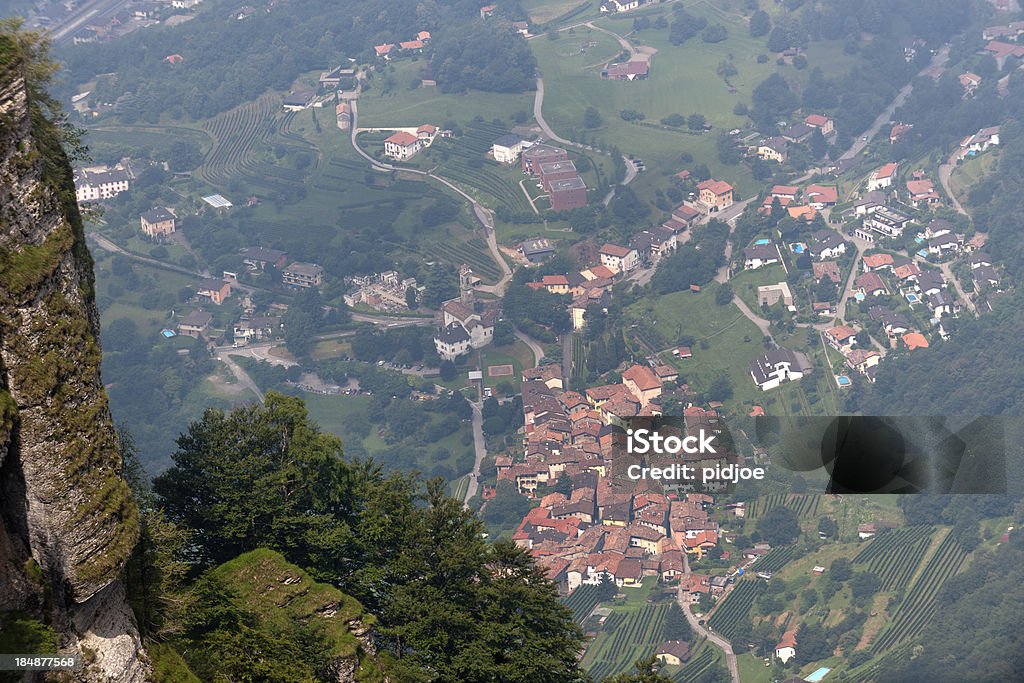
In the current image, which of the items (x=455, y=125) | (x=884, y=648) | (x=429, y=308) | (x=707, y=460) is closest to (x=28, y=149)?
(x=884, y=648)

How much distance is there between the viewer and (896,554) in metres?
33.0

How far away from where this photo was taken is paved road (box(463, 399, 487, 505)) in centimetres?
3806

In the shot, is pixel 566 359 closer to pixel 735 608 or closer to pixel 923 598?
Answer: pixel 735 608

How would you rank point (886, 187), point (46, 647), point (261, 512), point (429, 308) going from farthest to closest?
1. point (886, 187)
2. point (429, 308)
3. point (261, 512)
4. point (46, 647)

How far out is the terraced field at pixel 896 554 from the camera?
32062 mm

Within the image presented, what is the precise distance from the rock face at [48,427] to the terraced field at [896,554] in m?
26.2

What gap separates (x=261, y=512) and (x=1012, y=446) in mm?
27847

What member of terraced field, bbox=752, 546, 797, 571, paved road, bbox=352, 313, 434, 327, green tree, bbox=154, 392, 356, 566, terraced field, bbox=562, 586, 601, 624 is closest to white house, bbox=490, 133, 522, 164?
paved road, bbox=352, 313, 434, 327

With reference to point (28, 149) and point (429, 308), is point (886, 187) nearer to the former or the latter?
point (429, 308)

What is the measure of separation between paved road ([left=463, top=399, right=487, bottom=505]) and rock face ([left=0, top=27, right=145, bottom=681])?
28387 mm

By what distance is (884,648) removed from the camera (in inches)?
1156

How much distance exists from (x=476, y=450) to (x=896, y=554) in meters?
13.2

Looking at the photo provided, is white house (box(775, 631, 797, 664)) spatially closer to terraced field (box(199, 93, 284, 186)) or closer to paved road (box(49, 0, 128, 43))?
terraced field (box(199, 93, 284, 186))

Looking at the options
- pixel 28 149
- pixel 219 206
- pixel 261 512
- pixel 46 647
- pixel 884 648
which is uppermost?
pixel 28 149
